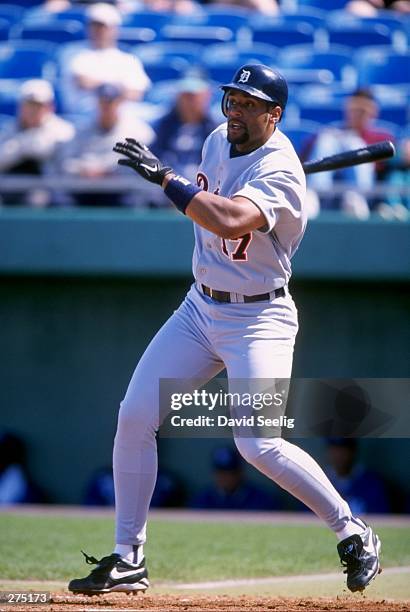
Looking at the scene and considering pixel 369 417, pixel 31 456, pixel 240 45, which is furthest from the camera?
pixel 240 45

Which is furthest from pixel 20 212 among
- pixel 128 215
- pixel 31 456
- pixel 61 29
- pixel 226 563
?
pixel 226 563

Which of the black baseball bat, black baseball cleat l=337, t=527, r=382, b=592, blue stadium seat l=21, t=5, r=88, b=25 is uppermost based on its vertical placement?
blue stadium seat l=21, t=5, r=88, b=25

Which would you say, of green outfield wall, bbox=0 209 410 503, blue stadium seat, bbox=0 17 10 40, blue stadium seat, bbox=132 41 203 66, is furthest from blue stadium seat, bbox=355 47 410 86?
blue stadium seat, bbox=0 17 10 40

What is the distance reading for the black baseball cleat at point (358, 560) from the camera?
3.93 meters

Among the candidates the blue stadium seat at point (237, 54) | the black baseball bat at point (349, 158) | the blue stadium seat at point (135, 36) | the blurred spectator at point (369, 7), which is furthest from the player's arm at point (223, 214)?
the blurred spectator at point (369, 7)

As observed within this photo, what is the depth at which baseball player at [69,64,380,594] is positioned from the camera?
388 cm

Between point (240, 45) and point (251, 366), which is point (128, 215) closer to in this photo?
point (240, 45)

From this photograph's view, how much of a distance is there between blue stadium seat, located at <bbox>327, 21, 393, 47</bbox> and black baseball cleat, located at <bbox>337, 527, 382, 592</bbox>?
6249 millimetres

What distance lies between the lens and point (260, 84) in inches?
153

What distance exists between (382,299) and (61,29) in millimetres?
3846

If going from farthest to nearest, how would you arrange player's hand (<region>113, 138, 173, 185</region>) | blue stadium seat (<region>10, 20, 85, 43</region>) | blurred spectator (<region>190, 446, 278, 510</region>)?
blue stadium seat (<region>10, 20, 85, 43</region>) → blurred spectator (<region>190, 446, 278, 510</region>) → player's hand (<region>113, 138, 173, 185</region>)

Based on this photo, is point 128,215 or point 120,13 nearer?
point 128,215

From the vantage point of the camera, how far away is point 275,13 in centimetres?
978

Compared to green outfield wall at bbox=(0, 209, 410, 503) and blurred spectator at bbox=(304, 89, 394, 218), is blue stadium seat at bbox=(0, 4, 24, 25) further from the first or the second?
blurred spectator at bbox=(304, 89, 394, 218)
